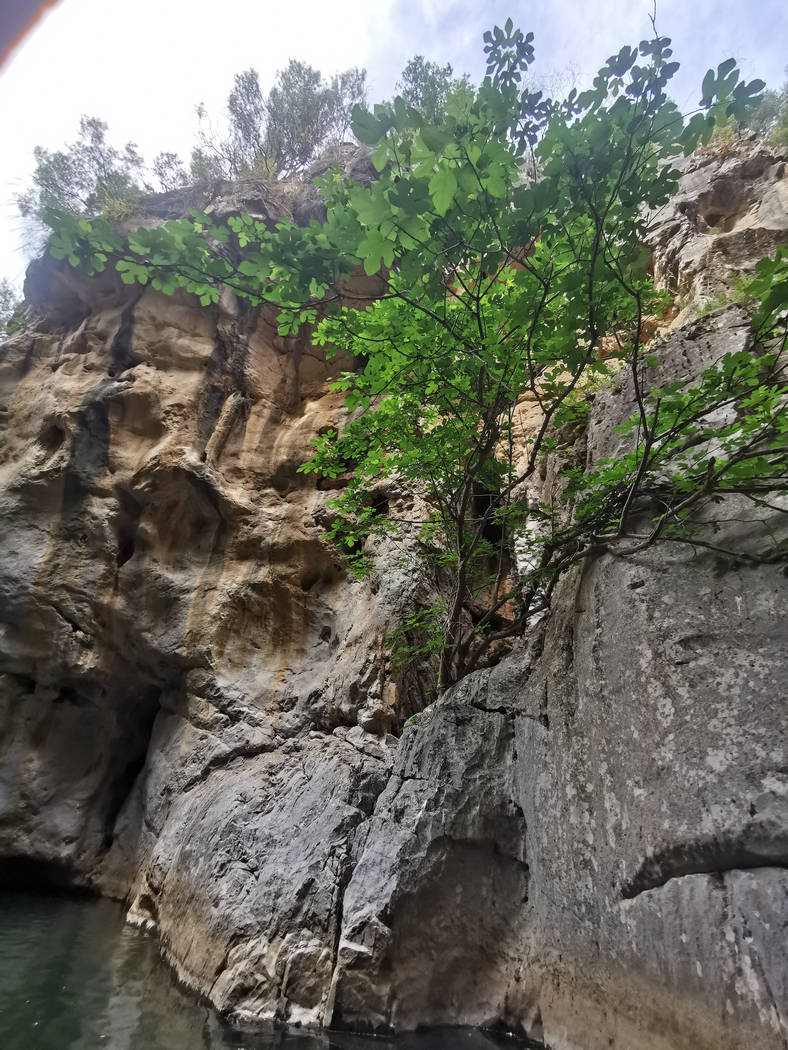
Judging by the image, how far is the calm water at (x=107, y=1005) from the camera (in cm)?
395

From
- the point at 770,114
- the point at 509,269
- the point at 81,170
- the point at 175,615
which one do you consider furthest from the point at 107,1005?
the point at 81,170

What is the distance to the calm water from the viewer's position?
3951 mm

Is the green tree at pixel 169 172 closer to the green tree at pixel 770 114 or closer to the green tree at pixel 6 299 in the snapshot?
the green tree at pixel 6 299

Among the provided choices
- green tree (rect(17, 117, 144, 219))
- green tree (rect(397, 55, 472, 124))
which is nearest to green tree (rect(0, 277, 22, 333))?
green tree (rect(17, 117, 144, 219))

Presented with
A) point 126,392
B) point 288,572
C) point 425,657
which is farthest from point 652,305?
point 126,392

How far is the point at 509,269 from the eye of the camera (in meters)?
3.96

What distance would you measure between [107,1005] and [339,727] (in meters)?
3.20

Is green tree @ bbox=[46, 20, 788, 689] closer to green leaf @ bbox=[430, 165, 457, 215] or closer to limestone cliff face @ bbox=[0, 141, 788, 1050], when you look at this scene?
green leaf @ bbox=[430, 165, 457, 215]

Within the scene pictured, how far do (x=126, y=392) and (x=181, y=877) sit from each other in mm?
7905

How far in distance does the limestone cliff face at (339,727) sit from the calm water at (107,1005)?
0.22 meters

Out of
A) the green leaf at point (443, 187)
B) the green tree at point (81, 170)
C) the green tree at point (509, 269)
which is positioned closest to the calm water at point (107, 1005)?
the green tree at point (509, 269)

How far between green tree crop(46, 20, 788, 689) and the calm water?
360 cm

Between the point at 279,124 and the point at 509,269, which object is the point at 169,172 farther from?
the point at 509,269

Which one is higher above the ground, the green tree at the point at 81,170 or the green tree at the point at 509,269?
the green tree at the point at 81,170
